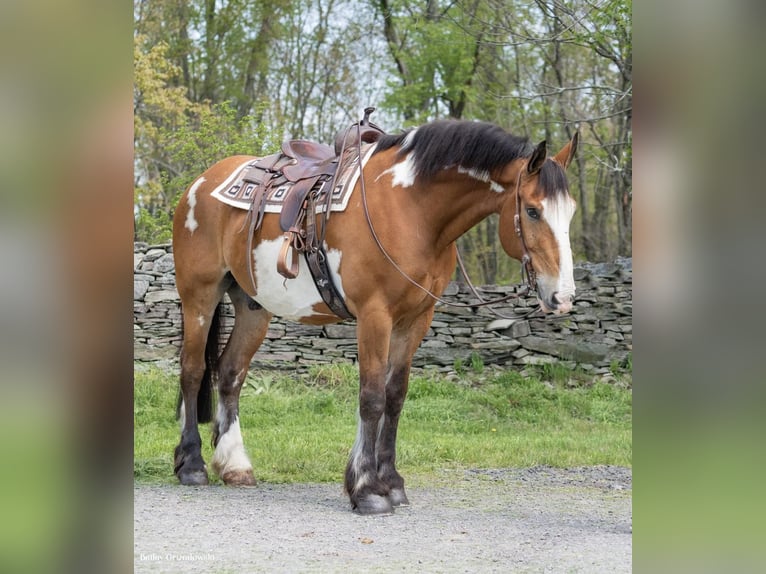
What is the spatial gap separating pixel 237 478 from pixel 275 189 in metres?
1.85

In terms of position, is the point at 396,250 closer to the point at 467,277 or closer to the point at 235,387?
the point at 467,277

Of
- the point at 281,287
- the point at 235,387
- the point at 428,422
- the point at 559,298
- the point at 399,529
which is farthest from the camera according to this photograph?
the point at 428,422

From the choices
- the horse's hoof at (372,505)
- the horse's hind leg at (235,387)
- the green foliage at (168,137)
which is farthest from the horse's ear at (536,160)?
the green foliage at (168,137)

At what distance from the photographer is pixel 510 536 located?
13.0 ft

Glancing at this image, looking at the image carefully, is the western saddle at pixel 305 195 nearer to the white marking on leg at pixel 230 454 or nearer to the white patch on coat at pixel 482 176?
the white patch on coat at pixel 482 176

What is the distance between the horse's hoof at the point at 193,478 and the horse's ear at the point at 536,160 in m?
2.86

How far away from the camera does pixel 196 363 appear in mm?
5336

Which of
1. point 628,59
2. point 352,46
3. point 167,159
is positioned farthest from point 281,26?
point 628,59

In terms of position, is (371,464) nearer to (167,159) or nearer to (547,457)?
(547,457)

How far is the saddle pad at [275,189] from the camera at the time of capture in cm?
453

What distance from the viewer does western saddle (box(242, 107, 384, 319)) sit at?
4543 millimetres

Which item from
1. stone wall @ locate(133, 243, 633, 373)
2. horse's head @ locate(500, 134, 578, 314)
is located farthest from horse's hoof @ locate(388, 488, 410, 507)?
stone wall @ locate(133, 243, 633, 373)

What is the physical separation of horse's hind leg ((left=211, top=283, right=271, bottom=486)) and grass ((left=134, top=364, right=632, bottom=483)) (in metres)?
0.34

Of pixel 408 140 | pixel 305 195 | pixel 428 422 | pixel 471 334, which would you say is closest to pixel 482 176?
pixel 408 140
